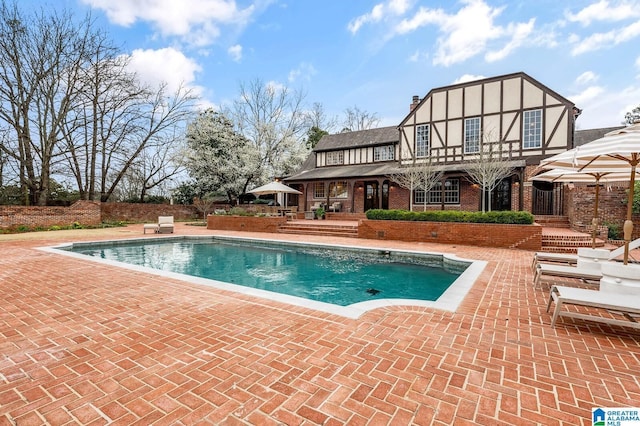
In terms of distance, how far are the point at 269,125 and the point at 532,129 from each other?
18888mm

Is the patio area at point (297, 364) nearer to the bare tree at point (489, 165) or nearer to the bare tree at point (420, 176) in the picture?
the bare tree at point (489, 165)

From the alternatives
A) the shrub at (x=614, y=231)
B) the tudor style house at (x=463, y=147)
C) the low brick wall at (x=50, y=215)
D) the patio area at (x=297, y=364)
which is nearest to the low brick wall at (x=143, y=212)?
the low brick wall at (x=50, y=215)

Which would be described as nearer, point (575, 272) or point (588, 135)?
point (575, 272)

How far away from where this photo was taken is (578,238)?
1008cm

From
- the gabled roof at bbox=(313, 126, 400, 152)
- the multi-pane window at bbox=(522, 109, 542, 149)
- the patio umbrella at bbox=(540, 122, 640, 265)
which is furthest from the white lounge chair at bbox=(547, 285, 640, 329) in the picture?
the gabled roof at bbox=(313, 126, 400, 152)

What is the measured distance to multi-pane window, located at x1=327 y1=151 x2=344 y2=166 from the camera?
2316cm

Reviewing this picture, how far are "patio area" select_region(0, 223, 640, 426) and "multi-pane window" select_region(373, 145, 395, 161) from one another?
1726cm

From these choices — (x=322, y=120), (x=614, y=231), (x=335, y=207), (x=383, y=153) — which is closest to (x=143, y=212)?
(x=335, y=207)

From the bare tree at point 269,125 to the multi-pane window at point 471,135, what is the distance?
1359 cm

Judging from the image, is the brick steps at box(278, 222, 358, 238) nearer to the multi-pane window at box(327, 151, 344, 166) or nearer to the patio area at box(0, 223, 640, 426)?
the multi-pane window at box(327, 151, 344, 166)

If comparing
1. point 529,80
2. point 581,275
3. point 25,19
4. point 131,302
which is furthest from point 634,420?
point 25,19

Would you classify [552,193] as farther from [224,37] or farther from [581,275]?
[224,37]

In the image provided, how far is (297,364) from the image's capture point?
2691mm

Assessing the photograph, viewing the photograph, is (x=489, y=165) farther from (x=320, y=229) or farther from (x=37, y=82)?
(x=37, y=82)
